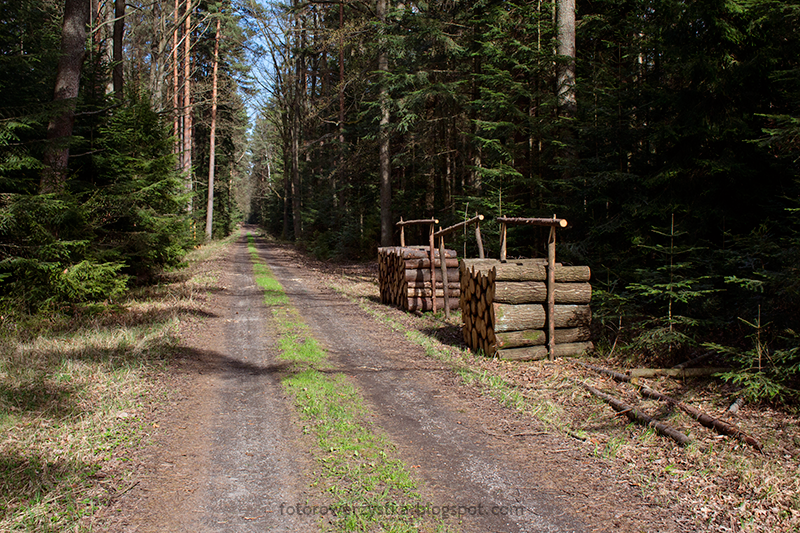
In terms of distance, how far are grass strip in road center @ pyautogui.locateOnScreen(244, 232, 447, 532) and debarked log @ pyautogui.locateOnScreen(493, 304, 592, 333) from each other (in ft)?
8.73

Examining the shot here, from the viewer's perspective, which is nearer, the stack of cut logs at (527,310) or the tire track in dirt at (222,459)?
the tire track in dirt at (222,459)

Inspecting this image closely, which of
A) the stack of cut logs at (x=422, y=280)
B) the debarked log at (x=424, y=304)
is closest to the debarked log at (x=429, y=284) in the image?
the stack of cut logs at (x=422, y=280)

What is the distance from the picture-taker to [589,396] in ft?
19.8

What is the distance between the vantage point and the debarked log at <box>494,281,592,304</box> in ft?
24.8

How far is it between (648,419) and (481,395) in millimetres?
1963

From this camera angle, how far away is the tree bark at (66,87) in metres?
9.32

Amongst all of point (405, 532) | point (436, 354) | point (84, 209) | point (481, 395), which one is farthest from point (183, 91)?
point (405, 532)

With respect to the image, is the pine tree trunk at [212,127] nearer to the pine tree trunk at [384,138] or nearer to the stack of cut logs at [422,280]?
the pine tree trunk at [384,138]

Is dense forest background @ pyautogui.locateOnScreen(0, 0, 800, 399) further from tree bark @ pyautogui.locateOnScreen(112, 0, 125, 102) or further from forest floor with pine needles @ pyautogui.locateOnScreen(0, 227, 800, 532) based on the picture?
forest floor with pine needles @ pyautogui.locateOnScreen(0, 227, 800, 532)

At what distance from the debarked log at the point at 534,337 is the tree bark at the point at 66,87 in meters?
8.95

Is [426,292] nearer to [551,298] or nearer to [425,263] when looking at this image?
[425,263]

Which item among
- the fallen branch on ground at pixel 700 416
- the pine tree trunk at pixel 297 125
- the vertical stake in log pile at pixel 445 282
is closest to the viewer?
the fallen branch on ground at pixel 700 416

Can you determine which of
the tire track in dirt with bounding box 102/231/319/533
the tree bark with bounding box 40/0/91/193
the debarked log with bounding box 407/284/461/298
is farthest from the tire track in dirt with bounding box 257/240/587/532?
the tree bark with bounding box 40/0/91/193

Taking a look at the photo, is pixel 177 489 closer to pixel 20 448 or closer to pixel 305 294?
pixel 20 448
